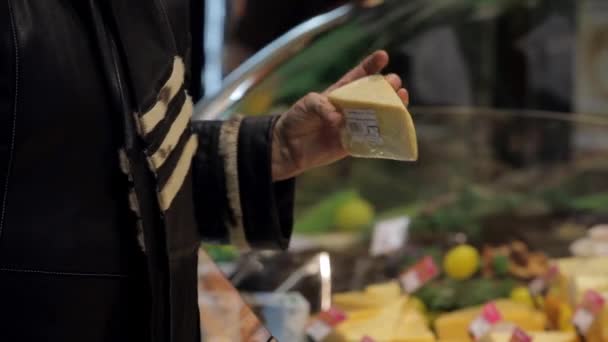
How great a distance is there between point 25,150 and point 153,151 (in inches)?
4.5

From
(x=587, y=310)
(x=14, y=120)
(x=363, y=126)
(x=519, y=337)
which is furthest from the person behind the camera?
(x=587, y=310)

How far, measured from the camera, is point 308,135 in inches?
48.2

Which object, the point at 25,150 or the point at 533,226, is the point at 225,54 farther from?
the point at 25,150

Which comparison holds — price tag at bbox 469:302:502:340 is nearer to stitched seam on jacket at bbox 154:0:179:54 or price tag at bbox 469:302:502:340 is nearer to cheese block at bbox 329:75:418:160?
cheese block at bbox 329:75:418:160

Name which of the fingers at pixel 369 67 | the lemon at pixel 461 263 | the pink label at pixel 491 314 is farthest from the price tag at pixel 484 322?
the fingers at pixel 369 67

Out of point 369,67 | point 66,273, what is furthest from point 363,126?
point 66,273

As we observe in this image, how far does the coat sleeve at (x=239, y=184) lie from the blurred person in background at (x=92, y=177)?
315 millimetres

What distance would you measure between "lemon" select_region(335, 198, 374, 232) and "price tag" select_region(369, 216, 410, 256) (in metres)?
0.04

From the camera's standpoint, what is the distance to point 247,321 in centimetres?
118

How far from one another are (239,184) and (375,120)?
31 centimetres

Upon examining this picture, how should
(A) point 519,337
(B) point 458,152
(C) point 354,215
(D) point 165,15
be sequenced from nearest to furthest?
(D) point 165,15 → (A) point 519,337 → (C) point 354,215 → (B) point 458,152

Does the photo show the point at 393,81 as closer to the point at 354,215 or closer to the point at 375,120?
the point at 375,120

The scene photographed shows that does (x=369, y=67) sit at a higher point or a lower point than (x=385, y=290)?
higher

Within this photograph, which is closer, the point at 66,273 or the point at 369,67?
the point at 66,273
